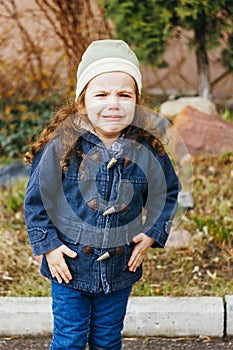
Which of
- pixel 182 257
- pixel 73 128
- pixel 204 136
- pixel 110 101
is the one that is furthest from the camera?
pixel 204 136

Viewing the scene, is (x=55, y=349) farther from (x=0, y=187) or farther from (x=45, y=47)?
(x=45, y=47)

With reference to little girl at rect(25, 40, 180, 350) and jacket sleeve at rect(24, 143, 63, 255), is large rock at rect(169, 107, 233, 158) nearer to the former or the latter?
little girl at rect(25, 40, 180, 350)

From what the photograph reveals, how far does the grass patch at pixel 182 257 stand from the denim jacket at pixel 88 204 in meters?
1.12

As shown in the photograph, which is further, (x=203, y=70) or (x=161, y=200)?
(x=203, y=70)

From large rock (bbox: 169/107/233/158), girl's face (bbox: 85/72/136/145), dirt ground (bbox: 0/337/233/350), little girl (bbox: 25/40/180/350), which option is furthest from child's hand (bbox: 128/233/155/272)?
large rock (bbox: 169/107/233/158)

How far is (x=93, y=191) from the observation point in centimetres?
252

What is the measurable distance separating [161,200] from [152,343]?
103cm

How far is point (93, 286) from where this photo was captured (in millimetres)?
2531

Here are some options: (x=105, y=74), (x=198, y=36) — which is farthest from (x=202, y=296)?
(x=198, y=36)

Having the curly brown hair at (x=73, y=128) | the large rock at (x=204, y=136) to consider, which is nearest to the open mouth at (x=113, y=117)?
the curly brown hair at (x=73, y=128)

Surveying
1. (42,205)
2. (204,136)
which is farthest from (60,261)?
(204,136)

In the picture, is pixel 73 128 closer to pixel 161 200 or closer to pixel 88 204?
pixel 88 204

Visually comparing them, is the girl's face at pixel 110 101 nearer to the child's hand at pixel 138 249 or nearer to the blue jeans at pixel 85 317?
the child's hand at pixel 138 249

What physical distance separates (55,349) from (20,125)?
3967 mm
